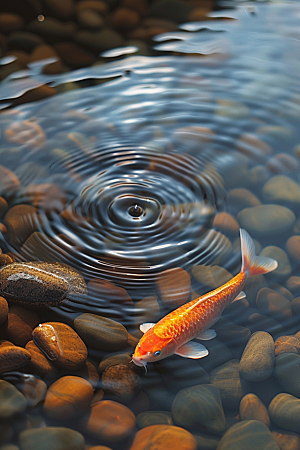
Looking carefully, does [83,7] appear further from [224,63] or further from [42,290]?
[42,290]

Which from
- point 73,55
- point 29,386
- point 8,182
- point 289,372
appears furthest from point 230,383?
point 73,55

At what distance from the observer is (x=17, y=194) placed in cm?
370

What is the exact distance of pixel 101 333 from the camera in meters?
2.79

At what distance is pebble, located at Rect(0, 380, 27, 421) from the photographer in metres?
2.46

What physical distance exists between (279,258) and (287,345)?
763mm

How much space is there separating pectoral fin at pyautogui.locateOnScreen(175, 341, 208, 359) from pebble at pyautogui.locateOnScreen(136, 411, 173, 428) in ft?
1.24

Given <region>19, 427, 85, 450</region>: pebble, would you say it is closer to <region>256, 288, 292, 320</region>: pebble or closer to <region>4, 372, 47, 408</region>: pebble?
<region>4, 372, 47, 408</region>: pebble

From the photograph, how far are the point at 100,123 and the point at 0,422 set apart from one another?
3.08 m

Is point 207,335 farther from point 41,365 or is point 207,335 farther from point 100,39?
point 100,39

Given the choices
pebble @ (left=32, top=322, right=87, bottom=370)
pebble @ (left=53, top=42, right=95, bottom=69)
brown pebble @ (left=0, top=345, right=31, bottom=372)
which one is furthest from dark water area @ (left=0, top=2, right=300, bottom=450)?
brown pebble @ (left=0, top=345, right=31, bottom=372)

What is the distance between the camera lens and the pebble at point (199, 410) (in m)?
2.51

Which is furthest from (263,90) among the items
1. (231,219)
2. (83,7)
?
(83,7)

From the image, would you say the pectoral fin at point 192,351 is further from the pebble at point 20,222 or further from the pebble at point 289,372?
the pebble at point 20,222

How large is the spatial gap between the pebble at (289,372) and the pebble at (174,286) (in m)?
0.78
